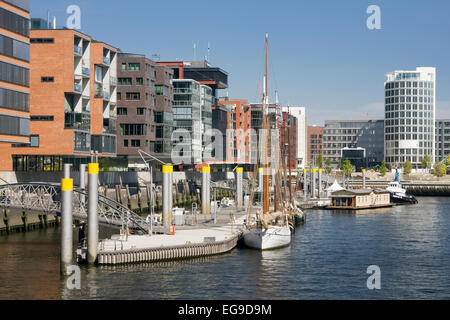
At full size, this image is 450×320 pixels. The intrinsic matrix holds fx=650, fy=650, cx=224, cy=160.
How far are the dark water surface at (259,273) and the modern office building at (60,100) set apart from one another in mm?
30336

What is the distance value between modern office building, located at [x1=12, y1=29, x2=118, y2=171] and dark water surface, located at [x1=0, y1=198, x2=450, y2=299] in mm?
30336

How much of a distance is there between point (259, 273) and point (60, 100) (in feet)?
207

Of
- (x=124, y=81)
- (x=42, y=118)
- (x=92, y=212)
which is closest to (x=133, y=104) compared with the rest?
(x=124, y=81)

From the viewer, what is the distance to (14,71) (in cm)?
9250

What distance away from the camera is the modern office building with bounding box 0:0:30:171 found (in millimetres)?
89812

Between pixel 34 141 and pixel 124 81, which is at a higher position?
pixel 124 81

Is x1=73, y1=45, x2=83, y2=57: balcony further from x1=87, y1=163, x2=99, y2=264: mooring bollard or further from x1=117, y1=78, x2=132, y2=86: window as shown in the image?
x1=87, y1=163, x2=99, y2=264: mooring bollard

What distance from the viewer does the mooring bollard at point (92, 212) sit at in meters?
53.7

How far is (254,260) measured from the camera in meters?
61.2

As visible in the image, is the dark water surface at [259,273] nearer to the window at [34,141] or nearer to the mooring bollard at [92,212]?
the mooring bollard at [92,212]

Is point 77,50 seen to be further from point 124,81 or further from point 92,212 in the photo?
point 92,212
